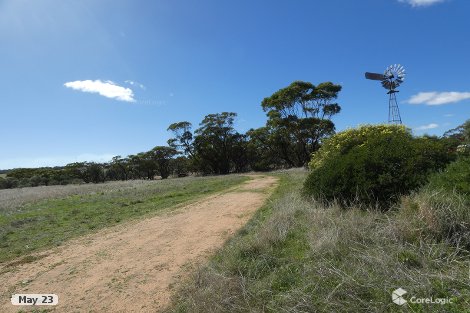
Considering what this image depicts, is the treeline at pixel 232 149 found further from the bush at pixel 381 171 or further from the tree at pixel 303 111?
the bush at pixel 381 171

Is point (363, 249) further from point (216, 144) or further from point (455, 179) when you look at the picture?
point (216, 144)

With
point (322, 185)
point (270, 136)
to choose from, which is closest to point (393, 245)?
point (322, 185)

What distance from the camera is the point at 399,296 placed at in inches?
133

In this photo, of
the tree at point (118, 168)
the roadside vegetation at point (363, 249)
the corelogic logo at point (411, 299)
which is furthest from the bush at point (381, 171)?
the tree at point (118, 168)

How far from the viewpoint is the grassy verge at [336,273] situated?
137 inches

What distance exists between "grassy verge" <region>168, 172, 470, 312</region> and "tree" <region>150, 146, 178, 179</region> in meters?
60.3

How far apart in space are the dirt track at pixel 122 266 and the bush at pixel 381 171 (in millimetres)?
2815

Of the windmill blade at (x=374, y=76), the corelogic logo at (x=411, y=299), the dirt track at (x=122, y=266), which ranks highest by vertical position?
the windmill blade at (x=374, y=76)

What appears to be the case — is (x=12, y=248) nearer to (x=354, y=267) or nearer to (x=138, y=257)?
(x=138, y=257)

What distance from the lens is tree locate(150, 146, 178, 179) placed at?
65812 millimetres

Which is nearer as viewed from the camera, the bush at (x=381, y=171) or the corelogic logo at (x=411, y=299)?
the corelogic logo at (x=411, y=299)

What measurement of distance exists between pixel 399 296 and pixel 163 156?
216ft

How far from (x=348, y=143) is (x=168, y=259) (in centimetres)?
892

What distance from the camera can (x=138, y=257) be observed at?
275 inches
